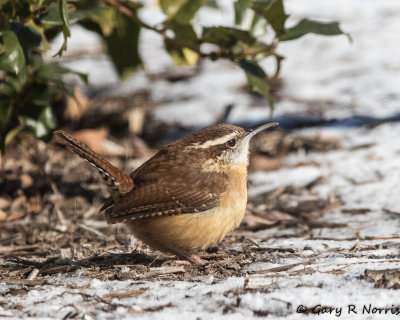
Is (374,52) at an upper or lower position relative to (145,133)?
upper

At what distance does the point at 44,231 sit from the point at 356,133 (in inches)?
141

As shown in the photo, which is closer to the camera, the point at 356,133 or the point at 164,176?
the point at 164,176

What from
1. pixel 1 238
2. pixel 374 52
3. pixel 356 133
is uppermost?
pixel 374 52

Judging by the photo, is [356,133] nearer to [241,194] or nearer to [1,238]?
[241,194]

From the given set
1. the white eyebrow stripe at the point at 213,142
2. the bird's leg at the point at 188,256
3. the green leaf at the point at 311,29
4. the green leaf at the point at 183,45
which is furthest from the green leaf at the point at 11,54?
the green leaf at the point at 311,29

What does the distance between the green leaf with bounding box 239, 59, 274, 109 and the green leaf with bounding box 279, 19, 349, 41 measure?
0.33 m

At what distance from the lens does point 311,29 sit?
498cm

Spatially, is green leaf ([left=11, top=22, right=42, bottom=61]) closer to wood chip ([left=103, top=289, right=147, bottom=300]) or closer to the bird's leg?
the bird's leg

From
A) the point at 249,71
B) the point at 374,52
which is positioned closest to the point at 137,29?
the point at 249,71

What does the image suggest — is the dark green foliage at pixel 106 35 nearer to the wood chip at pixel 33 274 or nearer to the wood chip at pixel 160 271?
the wood chip at pixel 33 274

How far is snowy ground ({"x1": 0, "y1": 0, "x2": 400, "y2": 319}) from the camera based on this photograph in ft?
10.9

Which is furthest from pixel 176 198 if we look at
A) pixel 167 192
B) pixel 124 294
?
pixel 124 294

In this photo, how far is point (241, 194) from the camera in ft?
14.7

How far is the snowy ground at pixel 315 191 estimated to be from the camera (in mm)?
3334
